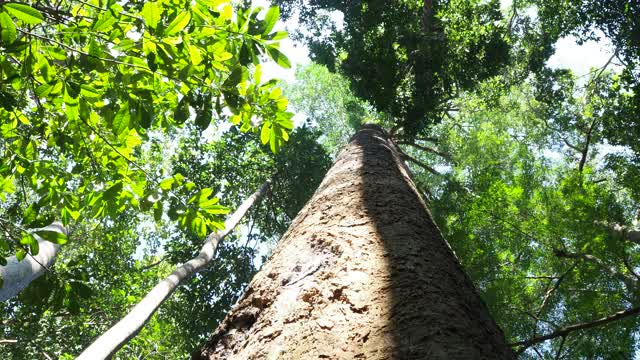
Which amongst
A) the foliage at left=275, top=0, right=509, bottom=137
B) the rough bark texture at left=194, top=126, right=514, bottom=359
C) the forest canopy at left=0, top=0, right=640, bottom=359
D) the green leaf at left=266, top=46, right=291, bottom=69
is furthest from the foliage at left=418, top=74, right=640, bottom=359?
the green leaf at left=266, top=46, right=291, bottom=69

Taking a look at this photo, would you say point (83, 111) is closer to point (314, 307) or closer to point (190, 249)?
point (314, 307)

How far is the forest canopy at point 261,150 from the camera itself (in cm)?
209

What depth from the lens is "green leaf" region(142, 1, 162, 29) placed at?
1746 millimetres

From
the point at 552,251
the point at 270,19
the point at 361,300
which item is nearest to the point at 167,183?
the point at 270,19

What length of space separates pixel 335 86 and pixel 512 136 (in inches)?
354

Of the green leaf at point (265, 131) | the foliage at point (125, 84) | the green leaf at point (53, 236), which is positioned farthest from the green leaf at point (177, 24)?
the green leaf at point (53, 236)

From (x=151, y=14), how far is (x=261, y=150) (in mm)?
11641

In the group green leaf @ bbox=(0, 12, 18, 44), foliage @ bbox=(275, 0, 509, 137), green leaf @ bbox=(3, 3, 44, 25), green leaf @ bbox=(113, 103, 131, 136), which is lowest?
green leaf @ bbox=(0, 12, 18, 44)

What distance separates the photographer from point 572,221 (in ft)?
21.7

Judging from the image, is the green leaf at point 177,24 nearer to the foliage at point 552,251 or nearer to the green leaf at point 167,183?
the green leaf at point 167,183

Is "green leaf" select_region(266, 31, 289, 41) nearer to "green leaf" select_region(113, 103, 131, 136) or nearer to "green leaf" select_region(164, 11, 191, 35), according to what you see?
"green leaf" select_region(164, 11, 191, 35)

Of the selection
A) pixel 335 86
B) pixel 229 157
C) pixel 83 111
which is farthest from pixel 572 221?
pixel 335 86

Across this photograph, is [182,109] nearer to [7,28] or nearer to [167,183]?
[167,183]

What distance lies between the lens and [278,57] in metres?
2.12
